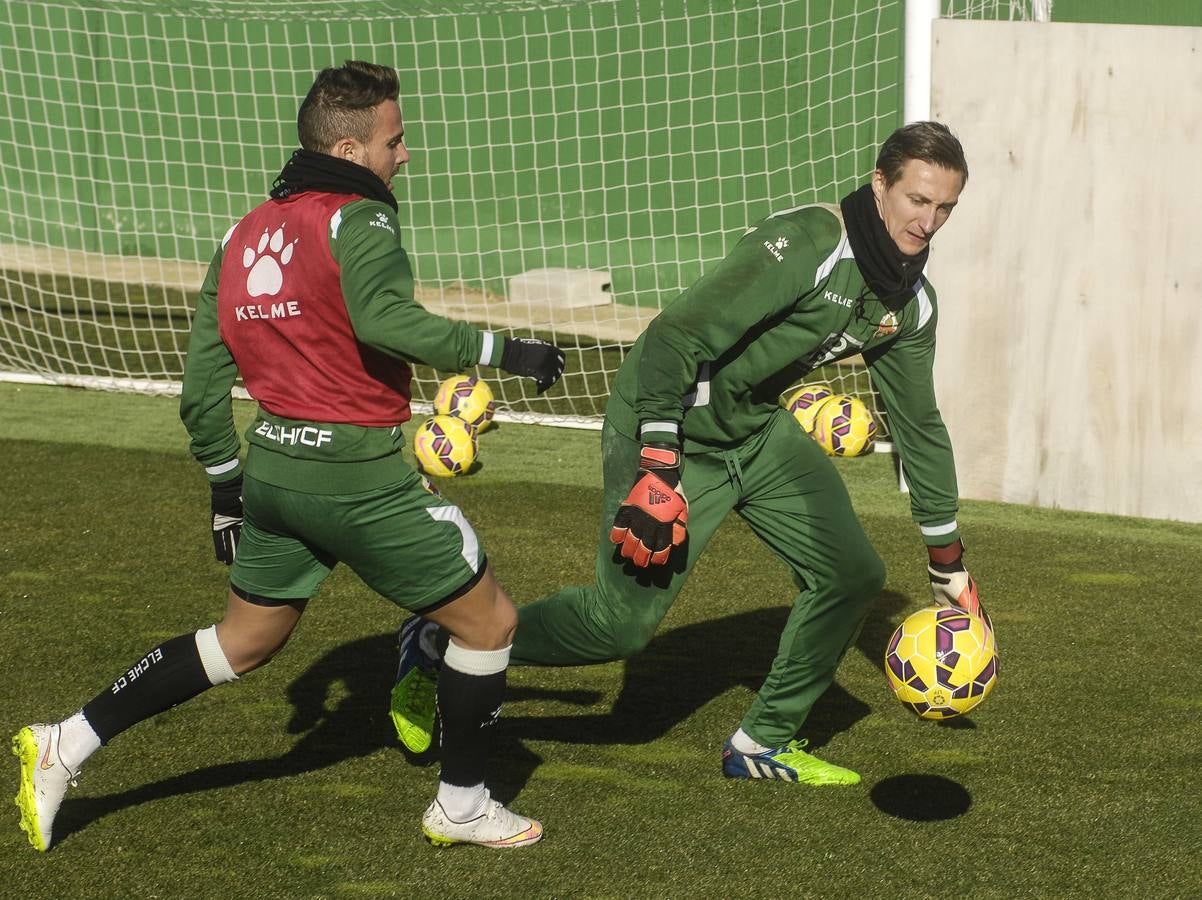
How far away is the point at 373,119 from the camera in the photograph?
3990 mm

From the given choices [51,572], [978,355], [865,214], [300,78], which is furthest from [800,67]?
[865,214]

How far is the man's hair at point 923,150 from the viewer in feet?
14.0

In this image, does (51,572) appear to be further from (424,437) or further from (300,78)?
(300,78)

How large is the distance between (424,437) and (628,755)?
14.4ft

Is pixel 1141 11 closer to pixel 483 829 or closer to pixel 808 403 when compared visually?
pixel 808 403

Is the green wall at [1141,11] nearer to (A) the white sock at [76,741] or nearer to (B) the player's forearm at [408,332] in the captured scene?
(B) the player's forearm at [408,332]

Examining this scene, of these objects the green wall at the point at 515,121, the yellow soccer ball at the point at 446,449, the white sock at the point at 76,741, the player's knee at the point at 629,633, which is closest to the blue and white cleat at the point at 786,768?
the player's knee at the point at 629,633

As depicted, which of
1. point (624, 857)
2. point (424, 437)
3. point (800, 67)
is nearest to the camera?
point (624, 857)

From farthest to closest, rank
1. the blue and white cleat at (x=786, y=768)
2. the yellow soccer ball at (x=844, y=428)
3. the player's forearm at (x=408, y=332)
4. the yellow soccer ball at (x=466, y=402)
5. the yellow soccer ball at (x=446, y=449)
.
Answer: the yellow soccer ball at (x=466, y=402), the yellow soccer ball at (x=844, y=428), the yellow soccer ball at (x=446, y=449), the blue and white cleat at (x=786, y=768), the player's forearm at (x=408, y=332)

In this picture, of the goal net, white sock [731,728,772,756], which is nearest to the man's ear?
white sock [731,728,772,756]

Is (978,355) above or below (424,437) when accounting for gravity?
above

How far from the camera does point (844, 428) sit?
367 inches

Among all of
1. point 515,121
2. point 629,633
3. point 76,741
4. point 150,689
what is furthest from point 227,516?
point 515,121

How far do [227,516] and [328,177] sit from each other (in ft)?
3.88
